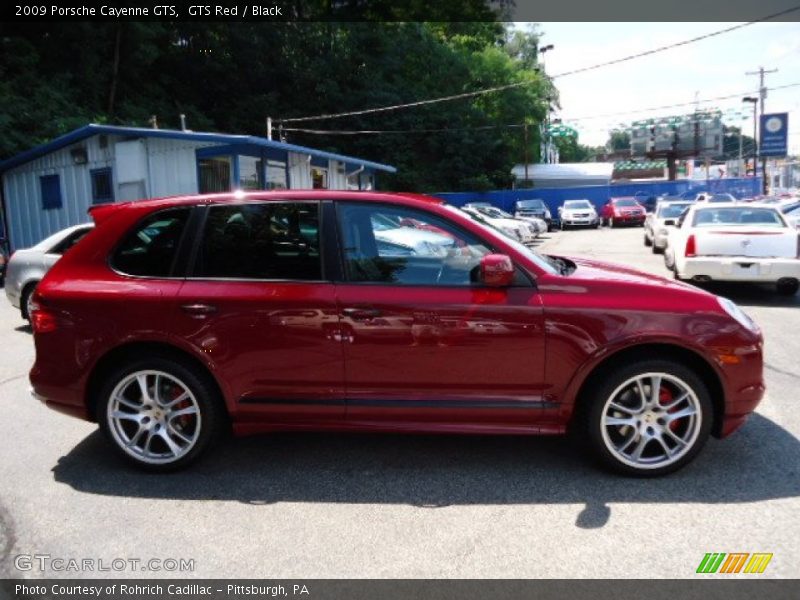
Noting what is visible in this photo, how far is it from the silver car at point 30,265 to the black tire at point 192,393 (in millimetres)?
5644

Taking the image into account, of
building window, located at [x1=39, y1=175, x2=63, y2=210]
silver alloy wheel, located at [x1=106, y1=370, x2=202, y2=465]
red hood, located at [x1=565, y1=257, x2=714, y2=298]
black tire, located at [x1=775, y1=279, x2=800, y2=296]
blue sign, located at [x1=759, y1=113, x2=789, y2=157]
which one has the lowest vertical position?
black tire, located at [x1=775, y1=279, x2=800, y2=296]

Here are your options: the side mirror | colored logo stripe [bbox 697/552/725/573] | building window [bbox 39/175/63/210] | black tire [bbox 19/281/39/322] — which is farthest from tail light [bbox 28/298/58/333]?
building window [bbox 39/175/63/210]

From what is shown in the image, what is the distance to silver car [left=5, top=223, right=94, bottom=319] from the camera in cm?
898

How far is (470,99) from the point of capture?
44.8m

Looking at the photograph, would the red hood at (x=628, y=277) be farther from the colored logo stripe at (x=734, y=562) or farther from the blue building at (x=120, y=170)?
the blue building at (x=120, y=170)

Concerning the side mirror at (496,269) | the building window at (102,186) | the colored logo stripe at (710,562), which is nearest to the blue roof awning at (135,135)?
the building window at (102,186)

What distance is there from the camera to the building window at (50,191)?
19375 millimetres

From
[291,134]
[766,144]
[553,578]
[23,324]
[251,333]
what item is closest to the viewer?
[553,578]

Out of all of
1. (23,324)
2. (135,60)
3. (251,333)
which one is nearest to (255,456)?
(251,333)

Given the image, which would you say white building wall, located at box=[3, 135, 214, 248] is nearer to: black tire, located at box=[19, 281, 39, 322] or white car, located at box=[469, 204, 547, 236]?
black tire, located at box=[19, 281, 39, 322]

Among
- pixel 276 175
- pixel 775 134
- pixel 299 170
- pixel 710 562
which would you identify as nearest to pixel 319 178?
pixel 299 170

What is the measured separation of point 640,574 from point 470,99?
4441 centimetres

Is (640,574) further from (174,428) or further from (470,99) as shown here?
(470,99)
